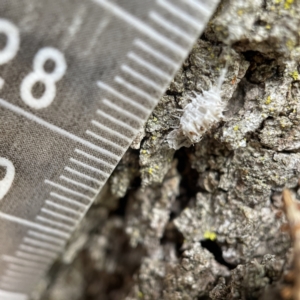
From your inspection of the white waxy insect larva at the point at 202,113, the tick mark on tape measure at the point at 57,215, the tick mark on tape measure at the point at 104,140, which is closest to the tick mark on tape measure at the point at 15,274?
the tick mark on tape measure at the point at 57,215

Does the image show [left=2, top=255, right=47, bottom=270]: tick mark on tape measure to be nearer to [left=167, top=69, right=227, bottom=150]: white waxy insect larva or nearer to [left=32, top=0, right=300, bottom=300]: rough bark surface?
[left=32, top=0, right=300, bottom=300]: rough bark surface

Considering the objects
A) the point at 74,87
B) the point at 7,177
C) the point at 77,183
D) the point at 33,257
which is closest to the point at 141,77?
the point at 74,87

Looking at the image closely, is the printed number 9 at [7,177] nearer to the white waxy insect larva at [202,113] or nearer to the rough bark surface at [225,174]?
the rough bark surface at [225,174]

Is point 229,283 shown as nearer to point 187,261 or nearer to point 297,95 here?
point 187,261

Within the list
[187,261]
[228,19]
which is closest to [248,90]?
[228,19]

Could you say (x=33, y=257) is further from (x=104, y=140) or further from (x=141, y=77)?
(x=141, y=77)

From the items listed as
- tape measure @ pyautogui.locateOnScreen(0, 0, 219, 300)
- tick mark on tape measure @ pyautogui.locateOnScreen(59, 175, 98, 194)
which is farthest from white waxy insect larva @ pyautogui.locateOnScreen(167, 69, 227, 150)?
tick mark on tape measure @ pyautogui.locateOnScreen(59, 175, 98, 194)
